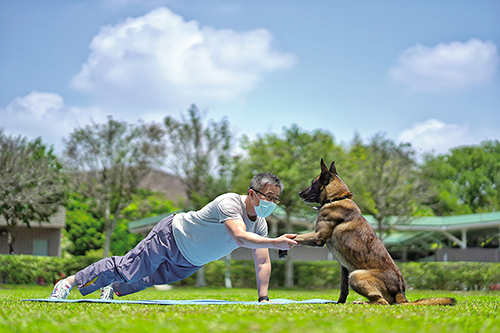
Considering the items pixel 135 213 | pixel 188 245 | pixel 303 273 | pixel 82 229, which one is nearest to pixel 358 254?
pixel 188 245

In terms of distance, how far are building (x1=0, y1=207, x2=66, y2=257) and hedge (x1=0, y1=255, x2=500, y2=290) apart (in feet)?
38.7

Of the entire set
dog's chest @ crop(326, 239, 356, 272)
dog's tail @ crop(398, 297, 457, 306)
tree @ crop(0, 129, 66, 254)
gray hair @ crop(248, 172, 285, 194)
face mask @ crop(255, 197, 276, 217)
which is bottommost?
dog's tail @ crop(398, 297, 457, 306)

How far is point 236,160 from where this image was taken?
26.5 metres

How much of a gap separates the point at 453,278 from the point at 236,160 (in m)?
12.1

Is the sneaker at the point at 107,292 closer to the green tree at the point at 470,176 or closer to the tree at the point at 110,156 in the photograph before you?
the tree at the point at 110,156

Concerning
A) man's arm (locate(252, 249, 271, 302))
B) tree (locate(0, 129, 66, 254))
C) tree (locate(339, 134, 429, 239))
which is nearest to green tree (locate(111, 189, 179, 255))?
tree (locate(0, 129, 66, 254))

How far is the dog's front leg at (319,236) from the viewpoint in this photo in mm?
5138

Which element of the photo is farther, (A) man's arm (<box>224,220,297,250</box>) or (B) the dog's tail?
(B) the dog's tail

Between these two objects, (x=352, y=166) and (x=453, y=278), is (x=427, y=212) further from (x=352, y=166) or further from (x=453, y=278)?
(x=453, y=278)

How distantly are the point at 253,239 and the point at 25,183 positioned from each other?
2059cm

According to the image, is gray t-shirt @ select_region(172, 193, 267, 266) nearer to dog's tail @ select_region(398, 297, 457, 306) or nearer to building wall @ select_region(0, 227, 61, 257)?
dog's tail @ select_region(398, 297, 457, 306)

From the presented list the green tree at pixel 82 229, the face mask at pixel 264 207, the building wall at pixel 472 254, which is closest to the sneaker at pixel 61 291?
the face mask at pixel 264 207

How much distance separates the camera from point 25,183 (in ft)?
74.2

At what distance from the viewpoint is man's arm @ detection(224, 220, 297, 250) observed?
4.81m
